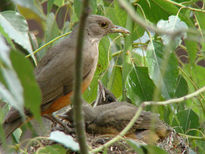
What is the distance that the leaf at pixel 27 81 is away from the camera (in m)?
1.21

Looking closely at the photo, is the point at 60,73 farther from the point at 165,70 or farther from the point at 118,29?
the point at 165,70

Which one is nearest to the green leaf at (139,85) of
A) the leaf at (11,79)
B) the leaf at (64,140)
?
the leaf at (64,140)

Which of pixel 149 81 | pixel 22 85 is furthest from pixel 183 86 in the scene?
pixel 22 85

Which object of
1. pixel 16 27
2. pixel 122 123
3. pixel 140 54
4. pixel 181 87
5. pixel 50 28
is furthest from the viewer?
pixel 140 54

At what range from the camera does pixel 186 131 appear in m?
4.60

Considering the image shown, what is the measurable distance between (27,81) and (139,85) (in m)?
2.83

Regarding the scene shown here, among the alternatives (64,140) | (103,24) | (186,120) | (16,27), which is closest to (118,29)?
(103,24)

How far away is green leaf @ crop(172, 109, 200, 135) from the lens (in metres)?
4.59

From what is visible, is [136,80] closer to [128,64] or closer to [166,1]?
[128,64]

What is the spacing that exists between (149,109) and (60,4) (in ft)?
5.81

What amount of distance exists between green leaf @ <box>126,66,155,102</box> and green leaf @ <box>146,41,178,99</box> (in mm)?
300

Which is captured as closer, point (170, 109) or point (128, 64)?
point (128, 64)

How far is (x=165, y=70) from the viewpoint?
3420mm

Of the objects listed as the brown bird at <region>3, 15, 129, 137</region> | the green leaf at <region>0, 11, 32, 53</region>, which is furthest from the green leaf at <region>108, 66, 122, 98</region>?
the green leaf at <region>0, 11, 32, 53</region>
